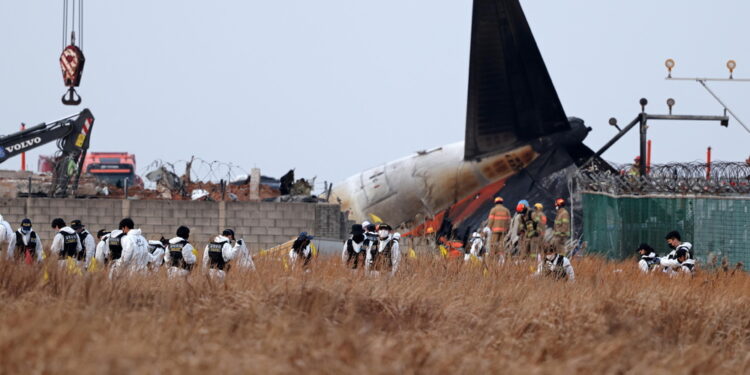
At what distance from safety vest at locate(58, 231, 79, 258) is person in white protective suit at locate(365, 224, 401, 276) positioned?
5.18 metres

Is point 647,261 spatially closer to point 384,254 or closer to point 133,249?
point 384,254

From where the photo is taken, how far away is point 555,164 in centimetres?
3588

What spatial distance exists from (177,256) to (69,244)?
9.02 feet

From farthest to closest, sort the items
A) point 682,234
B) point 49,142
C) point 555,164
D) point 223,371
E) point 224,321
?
point 49,142
point 555,164
point 682,234
point 224,321
point 223,371

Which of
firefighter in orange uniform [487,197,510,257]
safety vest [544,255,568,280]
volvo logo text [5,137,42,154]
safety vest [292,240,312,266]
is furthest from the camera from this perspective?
volvo logo text [5,137,42,154]

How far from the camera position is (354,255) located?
61.2 feet

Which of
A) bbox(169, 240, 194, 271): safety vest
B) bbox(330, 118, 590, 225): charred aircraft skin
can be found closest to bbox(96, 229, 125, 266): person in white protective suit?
bbox(169, 240, 194, 271): safety vest

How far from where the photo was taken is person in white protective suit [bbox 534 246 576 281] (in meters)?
16.9

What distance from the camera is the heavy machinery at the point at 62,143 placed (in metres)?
37.0

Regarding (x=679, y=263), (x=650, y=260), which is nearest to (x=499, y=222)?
(x=650, y=260)

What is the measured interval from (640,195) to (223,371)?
17130 millimetres

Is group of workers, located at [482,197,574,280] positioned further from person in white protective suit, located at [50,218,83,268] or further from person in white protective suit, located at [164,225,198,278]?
person in white protective suit, located at [50,218,83,268]

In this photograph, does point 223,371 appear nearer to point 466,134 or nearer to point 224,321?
point 224,321

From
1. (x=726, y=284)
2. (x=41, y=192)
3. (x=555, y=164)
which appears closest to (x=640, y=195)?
(x=726, y=284)
